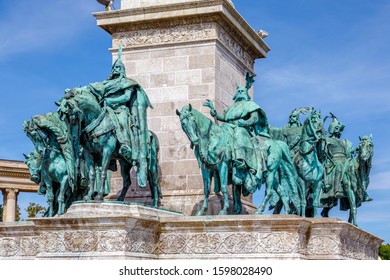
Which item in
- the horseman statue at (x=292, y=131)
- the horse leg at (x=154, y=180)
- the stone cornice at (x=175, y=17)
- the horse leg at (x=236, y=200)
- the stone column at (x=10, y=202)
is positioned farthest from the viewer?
the stone column at (x=10, y=202)

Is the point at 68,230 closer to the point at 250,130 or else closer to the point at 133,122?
the point at 133,122

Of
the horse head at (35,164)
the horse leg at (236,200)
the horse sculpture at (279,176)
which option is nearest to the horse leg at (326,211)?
the horse sculpture at (279,176)

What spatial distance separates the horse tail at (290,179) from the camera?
1983 centimetres

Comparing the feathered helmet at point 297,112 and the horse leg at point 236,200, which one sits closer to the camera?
the horse leg at point 236,200

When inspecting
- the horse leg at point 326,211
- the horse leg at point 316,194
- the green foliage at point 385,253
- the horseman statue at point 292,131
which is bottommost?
the green foliage at point 385,253

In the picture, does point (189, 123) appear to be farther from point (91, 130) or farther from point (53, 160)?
point (53, 160)

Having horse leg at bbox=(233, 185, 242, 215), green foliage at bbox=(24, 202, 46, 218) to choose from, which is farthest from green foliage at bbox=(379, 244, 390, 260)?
horse leg at bbox=(233, 185, 242, 215)

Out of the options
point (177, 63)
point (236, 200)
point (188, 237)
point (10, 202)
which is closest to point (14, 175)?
point (10, 202)

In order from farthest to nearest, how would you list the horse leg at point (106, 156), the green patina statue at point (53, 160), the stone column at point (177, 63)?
1. the stone column at point (177, 63)
2. the green patina statue at point (53, 160)
3. the horse leg at point (106, 156)

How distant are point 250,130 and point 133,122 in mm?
2895

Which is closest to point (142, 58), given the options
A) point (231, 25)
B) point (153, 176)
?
point (231, 25)

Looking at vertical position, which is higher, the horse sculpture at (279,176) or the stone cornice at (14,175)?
the stone cornice at (14,175)

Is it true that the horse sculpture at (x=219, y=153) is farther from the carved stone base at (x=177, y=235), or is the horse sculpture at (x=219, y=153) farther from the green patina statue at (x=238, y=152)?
the carved stone base at (x=177, y=235)

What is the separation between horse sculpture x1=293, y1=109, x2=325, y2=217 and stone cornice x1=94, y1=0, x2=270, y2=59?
3.44 meters
